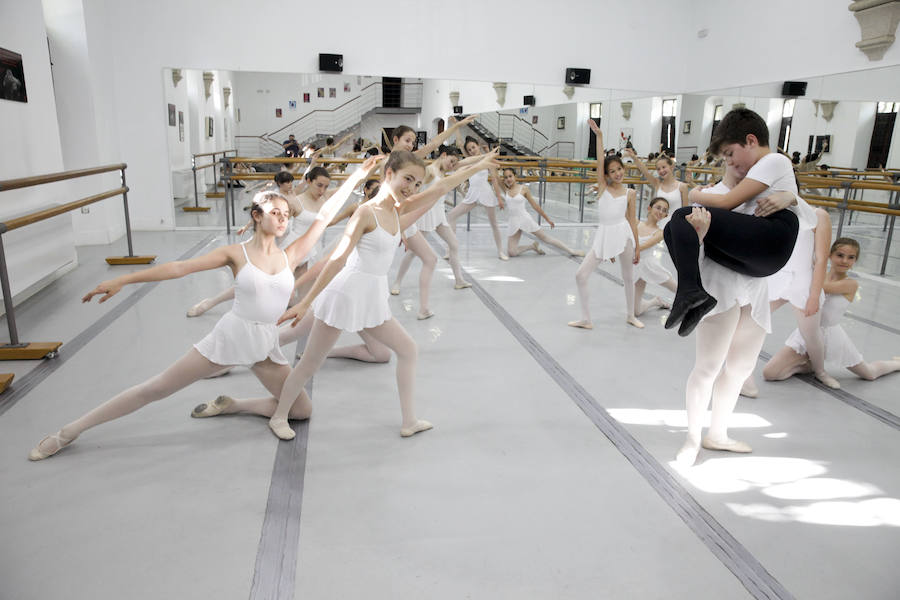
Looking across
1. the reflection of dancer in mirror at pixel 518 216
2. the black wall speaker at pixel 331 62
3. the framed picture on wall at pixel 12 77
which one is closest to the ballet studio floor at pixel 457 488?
the framed picture on wall at pixel 12 77

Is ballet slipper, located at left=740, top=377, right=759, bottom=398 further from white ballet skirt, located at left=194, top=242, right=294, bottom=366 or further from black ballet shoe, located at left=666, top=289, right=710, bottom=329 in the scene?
white ballet skirt, located at left=194, top=242, right=294, bottom=366

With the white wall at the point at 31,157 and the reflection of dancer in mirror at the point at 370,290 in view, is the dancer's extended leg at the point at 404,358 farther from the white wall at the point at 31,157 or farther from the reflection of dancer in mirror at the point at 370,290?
the white wall at the point at 31,157

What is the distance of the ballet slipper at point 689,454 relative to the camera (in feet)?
9.07

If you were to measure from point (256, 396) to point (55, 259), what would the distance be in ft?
12.4

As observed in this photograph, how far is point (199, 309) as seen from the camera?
4.86 metres

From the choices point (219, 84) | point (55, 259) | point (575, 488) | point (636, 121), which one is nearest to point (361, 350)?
point (575, 488)

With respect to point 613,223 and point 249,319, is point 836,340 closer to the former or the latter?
point 613,223

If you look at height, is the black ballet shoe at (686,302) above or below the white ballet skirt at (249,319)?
above

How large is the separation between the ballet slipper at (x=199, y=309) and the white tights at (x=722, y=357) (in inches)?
150

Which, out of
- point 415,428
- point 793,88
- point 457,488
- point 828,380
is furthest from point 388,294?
point 793,88

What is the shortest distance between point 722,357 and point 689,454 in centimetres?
51

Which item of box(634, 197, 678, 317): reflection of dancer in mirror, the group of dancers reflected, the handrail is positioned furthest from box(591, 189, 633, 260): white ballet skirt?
the handrail

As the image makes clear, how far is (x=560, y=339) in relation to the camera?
4.58 metres

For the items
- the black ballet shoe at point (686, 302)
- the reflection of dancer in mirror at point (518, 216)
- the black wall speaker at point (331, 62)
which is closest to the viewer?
the black ballet shoe at point (686, 302)
